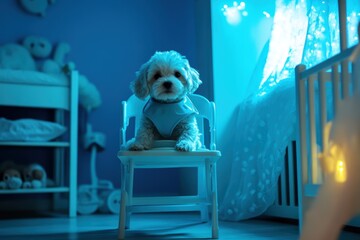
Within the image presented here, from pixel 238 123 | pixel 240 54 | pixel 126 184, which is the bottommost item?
pixel 126 184

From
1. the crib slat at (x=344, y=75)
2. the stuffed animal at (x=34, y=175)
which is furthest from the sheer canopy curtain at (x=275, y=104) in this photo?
the stuffed animal at (x=34, y=175)

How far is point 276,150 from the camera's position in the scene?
6.73 ft

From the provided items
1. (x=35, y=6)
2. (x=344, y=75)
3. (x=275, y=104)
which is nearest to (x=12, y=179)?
(x=35, y=6)

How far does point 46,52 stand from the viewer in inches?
A: 118

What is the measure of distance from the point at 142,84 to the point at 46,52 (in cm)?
137

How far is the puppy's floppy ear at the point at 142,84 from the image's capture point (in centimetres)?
187

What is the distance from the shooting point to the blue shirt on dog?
6.04ft

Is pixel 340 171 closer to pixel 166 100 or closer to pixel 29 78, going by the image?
pixel 166 100

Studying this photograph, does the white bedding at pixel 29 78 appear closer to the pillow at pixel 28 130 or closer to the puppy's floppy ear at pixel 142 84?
the pillow at pixel 28 130

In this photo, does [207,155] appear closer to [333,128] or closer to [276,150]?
[276,150]

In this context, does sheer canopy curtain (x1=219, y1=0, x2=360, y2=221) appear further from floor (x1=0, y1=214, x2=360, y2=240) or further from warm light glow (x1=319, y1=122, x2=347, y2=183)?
warm light glow (x1=319, y1=122, x2=347, y2=183)

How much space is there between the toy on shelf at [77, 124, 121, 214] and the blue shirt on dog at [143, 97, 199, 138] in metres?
1.09

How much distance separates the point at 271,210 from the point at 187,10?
166cm

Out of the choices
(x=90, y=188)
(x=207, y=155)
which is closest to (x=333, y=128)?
(x=207, y=155)
